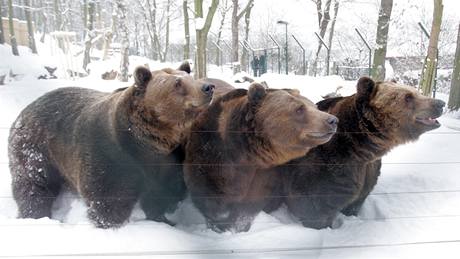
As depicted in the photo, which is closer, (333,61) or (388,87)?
(388,87)

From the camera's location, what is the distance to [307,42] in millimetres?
13047

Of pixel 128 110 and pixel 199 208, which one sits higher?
pixel 128 110

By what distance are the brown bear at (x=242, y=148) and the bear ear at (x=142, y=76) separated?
1.52ft

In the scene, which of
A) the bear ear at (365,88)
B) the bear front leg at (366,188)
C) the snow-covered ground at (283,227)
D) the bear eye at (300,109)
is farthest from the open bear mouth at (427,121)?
the bear eye at (300,109)

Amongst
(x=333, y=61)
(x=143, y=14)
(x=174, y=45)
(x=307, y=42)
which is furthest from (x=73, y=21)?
(x=333, y=61)

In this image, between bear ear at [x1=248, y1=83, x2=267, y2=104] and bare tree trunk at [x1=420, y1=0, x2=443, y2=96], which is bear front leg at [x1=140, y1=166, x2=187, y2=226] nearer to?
bear ear at [x1=248, y1=83, x2=267, y2=104]

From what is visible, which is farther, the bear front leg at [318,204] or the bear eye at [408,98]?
the bear front leg at [318,204]

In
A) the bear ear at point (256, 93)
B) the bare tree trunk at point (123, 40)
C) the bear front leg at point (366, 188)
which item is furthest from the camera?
the bare tree trunk at point (123, 40)

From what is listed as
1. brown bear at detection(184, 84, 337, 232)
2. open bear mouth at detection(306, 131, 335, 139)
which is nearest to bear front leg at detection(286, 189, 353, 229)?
brown bear at detection(184, 84, 337, 232)

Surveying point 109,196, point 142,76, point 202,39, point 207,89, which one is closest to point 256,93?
point 207,89

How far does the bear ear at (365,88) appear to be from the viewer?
9.62 feet

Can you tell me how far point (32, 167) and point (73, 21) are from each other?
23.7 meters

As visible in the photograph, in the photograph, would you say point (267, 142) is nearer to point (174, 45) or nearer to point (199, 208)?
point (199, 208)

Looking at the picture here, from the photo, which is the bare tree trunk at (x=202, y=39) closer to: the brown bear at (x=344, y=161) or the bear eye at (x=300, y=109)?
the brown bear at (x=344, y=161)
